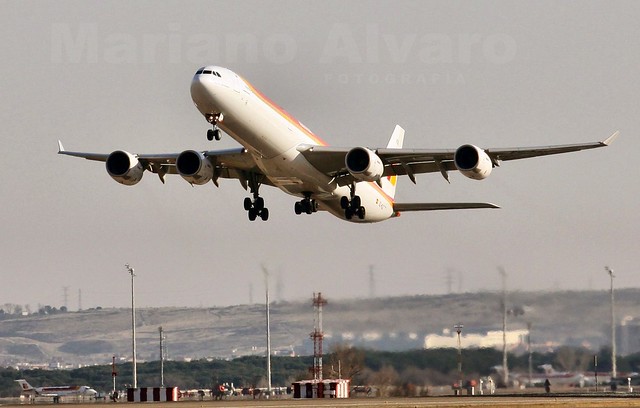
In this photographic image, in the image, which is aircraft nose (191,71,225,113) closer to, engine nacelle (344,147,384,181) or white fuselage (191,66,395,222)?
white fuselage (191,66,395,222)

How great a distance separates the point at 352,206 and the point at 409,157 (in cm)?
Answer: 401

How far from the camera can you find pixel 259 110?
43094mm

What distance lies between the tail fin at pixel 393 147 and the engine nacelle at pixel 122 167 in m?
13.0

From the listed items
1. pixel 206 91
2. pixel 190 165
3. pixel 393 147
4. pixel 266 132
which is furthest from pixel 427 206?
pixel 206 91

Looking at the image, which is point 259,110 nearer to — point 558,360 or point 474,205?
point 474,205

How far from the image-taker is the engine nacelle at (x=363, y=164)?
46000 millimetres

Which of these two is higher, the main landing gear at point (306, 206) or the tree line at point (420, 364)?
the main landing gear at point (306, 206)

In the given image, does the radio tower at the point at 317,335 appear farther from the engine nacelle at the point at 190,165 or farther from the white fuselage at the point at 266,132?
the engine nacelle at the point at 190,165

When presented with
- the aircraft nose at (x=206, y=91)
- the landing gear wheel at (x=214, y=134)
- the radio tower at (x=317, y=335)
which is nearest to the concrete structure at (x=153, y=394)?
the radio tower at (x=317, y=335)

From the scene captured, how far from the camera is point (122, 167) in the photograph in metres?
48.2

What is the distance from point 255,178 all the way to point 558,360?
16352 millimetres

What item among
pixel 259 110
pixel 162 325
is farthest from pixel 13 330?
pixel 259 110

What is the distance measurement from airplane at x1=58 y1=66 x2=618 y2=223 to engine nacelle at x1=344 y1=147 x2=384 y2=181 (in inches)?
1.6

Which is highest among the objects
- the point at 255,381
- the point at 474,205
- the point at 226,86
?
the point at 226,86
